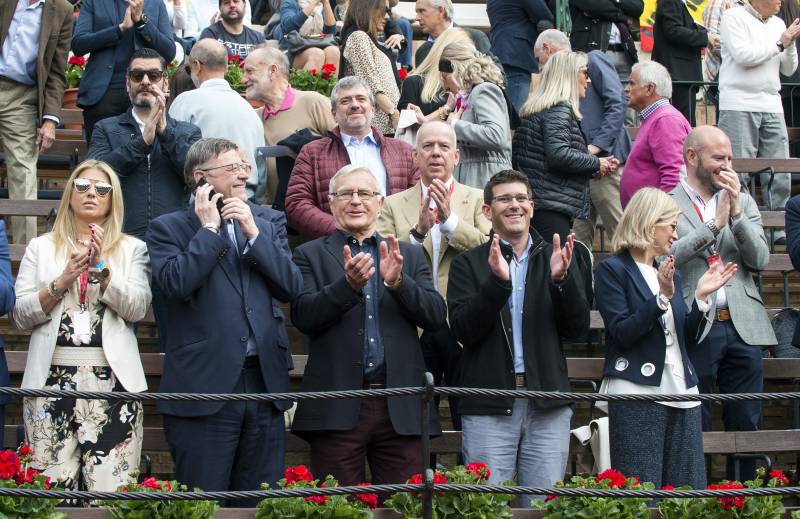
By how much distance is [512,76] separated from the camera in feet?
38.2

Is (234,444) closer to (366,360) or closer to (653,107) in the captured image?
(366,360)

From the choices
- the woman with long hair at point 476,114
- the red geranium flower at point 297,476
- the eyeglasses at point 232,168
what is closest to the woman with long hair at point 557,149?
the woman with long hair at point 476,114

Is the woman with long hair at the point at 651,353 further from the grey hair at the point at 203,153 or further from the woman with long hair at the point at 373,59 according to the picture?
the woman with long hair at the point at 373,59

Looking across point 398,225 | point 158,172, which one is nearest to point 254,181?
point 158,172

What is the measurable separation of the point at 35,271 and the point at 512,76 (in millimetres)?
5597

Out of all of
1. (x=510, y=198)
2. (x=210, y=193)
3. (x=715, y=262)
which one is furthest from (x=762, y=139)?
(x=210, y=193)

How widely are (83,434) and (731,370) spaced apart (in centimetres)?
340

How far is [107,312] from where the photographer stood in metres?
6.78

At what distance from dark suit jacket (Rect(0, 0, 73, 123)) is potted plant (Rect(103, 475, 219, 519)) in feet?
16.1

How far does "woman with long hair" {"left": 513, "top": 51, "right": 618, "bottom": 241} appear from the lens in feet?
29.4

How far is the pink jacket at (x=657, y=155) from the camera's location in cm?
905

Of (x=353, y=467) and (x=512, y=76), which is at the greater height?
(x=512, y=76)

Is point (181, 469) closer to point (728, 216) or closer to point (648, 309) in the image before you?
point (648, 309)

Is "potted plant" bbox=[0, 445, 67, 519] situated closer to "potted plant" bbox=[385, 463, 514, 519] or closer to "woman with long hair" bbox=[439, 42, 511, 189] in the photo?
"potted plant" bbox=[385, 463, 514, 519]
